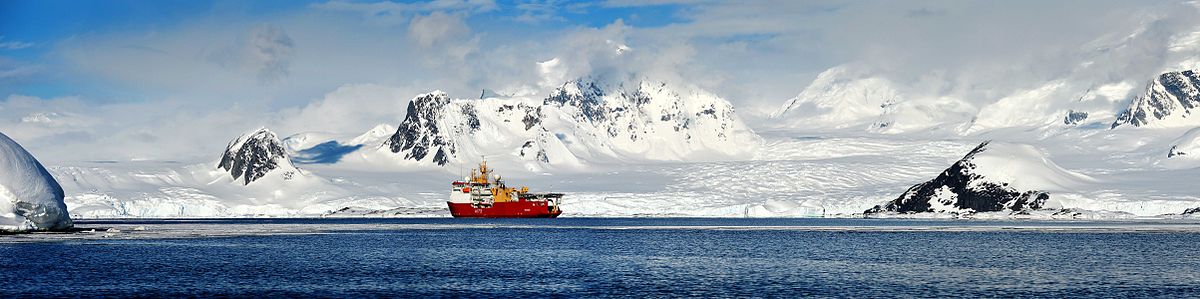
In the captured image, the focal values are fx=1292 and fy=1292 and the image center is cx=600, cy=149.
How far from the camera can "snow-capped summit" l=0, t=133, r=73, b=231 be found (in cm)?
10875

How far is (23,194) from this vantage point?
361 feet

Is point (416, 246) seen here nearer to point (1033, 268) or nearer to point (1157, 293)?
point (1033, 268)

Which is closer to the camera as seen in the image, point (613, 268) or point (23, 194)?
point (613, 268)

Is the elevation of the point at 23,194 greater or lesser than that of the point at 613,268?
greater

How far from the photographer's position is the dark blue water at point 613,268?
2473 inches

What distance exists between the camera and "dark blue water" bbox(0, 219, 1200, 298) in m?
62.8

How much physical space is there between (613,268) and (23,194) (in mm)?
59265

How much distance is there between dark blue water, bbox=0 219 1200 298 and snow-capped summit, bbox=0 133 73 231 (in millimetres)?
7986

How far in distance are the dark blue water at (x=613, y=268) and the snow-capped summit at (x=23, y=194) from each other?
26.2ft

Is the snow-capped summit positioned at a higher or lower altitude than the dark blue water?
higher

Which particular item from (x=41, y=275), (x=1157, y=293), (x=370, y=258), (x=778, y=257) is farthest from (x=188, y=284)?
(x=1157, y=293)

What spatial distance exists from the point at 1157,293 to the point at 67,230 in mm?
100981

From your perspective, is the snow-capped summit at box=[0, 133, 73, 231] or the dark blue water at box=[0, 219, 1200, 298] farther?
the snow-capped summit at box=[0, 133, 73, 231]

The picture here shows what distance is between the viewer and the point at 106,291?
61.2 m
